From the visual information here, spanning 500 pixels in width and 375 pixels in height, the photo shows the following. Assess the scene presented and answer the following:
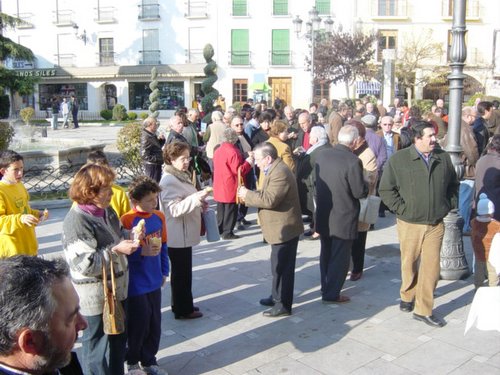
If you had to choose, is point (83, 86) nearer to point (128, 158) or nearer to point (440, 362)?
point (128, 158)

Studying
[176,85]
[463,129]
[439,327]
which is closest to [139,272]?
[439,327]

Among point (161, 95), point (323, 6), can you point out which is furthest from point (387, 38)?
point (161, 95)

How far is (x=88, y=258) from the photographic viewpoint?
11.3 ft

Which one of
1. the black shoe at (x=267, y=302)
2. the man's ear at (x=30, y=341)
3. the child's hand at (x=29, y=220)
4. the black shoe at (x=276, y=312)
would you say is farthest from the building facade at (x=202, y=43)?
the man's ear at (x=30, y=341)

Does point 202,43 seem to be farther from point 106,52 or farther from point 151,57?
point 106,52

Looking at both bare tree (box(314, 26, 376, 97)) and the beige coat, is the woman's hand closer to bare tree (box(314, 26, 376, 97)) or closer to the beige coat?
the beige coat

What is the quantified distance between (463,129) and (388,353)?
5.01 meters

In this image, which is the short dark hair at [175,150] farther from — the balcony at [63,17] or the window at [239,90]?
the balcony at [63,17]

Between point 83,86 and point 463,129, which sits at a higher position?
point 83,86

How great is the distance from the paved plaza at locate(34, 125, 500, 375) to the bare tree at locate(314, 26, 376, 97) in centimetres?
2811

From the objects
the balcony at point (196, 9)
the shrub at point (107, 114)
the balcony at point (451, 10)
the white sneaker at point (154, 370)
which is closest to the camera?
the white sneaker at point (154, 370)

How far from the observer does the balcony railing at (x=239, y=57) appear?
4044 centimetres

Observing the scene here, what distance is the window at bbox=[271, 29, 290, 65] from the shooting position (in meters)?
39.8

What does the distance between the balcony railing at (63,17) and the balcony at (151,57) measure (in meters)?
6.79
